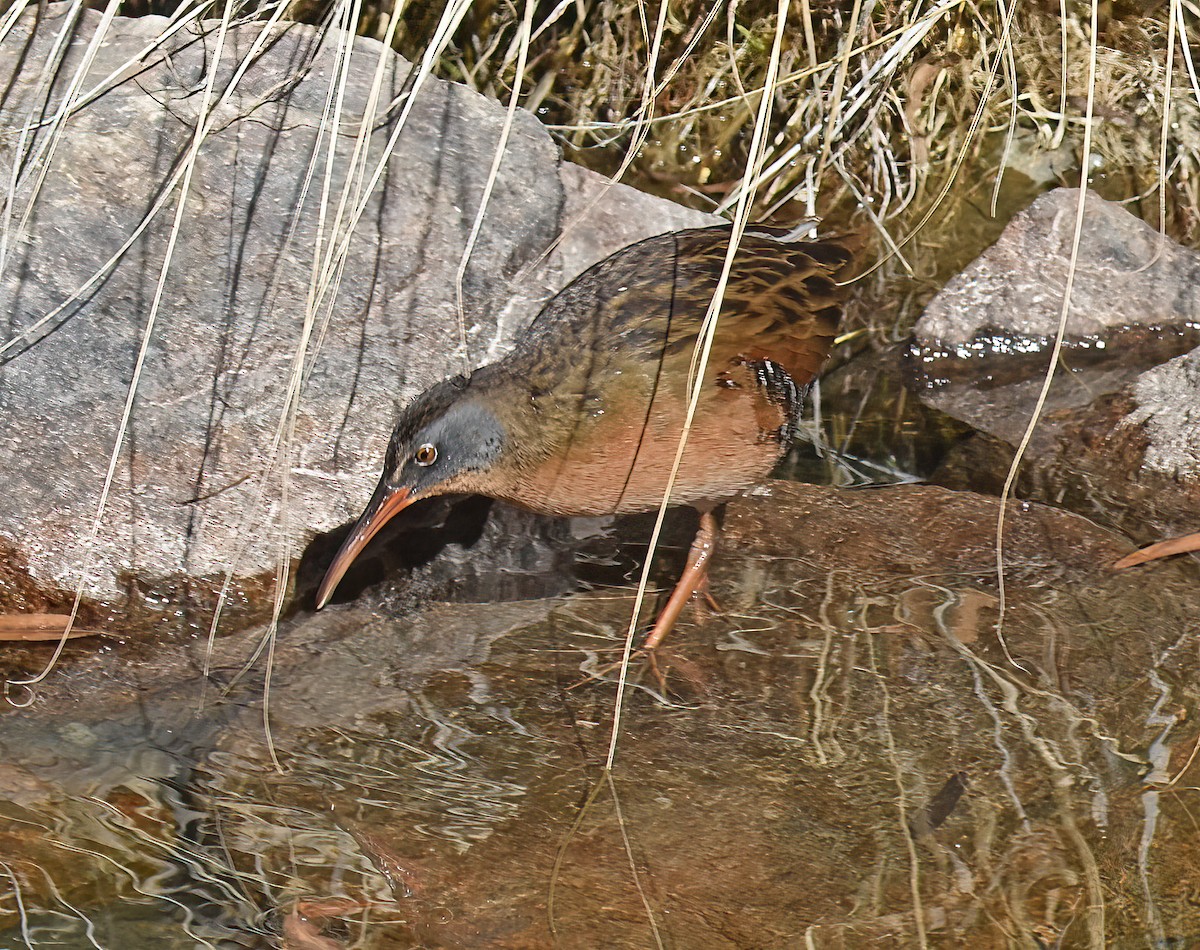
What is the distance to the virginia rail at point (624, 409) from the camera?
12.4 ft

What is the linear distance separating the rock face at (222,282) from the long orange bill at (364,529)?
9.5 inches

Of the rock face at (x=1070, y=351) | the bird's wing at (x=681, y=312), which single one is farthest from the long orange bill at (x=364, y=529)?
the rock face at (x=1070, y=351)

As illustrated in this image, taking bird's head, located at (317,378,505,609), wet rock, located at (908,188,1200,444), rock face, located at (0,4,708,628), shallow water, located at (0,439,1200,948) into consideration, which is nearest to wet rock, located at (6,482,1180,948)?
shallow water, located at (0,439,1200,948)

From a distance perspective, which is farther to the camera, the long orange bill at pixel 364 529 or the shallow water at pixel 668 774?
the long orange bill at pixel 364 529

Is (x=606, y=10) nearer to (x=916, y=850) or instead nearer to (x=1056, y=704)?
(x=1056, y=704)

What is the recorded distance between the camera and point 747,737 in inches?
127

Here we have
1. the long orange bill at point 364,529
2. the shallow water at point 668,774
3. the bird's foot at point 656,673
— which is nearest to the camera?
the shallow water at point 668,774

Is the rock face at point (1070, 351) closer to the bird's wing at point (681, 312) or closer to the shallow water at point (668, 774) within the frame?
the shallow water at point (668, 774)

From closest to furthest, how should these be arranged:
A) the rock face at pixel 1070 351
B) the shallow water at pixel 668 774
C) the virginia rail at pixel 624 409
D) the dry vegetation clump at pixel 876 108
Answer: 1. the shallow water at pixel 668 774
2. the virginia rail at pixel 624 409
3. the rock face at pixel 1070 351
4. the dry vegetation clump at pixel 876 108

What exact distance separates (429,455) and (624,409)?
21.1 inches

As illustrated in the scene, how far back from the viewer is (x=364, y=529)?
371cm

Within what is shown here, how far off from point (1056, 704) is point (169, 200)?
9.32 feet

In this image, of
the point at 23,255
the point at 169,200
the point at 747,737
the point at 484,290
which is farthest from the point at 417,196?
the point at 747,737

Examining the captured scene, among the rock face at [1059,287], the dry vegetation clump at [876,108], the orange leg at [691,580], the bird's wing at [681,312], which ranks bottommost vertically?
the orange leg at [691,580]
